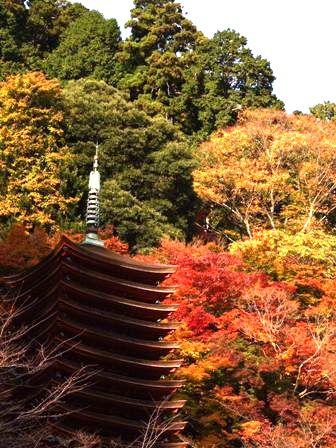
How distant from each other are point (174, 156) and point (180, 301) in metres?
10.1

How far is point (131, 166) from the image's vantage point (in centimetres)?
3016

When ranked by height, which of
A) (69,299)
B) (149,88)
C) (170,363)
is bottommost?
(170,363)

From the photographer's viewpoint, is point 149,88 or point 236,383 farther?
point 149,88

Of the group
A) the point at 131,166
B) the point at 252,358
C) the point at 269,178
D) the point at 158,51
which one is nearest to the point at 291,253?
the point at 269,178

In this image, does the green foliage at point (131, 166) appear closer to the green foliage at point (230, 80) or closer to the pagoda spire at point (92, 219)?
the green foliage at point (230, 80)

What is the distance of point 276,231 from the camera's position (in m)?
28.7

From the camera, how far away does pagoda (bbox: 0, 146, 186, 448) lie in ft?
49.8

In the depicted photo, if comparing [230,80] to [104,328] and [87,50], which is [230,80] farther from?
[104,328]

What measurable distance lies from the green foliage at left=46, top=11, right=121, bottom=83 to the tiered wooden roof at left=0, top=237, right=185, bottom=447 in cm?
2596

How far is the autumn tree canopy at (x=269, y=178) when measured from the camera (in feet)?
103

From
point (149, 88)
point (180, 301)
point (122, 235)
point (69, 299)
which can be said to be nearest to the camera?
point (69, 299)

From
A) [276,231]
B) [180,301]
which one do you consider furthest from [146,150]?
[180,301]

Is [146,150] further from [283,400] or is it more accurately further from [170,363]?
[170,363]

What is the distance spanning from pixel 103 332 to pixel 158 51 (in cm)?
2920
